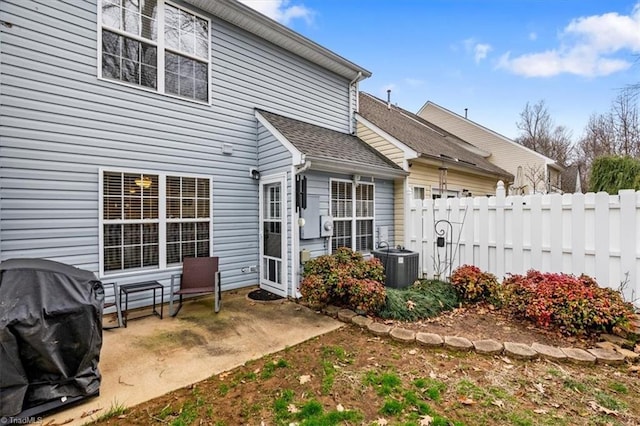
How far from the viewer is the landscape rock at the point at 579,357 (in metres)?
3.45

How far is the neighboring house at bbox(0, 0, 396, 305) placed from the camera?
438 cm

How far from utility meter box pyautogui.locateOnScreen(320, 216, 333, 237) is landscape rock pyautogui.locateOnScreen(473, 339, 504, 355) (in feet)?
11.3

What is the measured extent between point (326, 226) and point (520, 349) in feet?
12.7

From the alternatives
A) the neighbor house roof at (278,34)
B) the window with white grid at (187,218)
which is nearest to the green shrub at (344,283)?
the window with white grid at (187,218)

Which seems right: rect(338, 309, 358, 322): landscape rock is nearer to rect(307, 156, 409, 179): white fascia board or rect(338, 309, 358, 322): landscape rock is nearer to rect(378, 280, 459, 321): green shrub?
rect(378, 280, 459, 321): green shrub

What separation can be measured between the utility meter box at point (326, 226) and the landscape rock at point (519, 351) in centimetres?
369

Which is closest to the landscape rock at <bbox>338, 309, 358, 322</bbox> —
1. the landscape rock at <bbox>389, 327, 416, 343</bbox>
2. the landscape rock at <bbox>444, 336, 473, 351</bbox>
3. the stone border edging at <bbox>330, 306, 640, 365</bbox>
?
the stone border edging at <bbox>330, 306, 640, 365</bbox>

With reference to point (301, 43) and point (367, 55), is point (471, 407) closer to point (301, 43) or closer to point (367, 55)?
point (301, 43)

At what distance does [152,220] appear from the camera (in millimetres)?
5359

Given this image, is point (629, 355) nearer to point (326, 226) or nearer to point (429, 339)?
point (429, 339)

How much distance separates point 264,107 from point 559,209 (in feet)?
20.5

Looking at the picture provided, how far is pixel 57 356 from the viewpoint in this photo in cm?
256

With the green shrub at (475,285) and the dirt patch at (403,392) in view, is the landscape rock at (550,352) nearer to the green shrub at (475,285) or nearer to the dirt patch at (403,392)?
the dirt patch at (403,392)

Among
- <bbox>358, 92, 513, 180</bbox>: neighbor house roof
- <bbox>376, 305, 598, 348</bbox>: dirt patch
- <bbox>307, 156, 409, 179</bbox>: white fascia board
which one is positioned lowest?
<bbox>376, 305, 598, 348</bbox>: dirt patch
